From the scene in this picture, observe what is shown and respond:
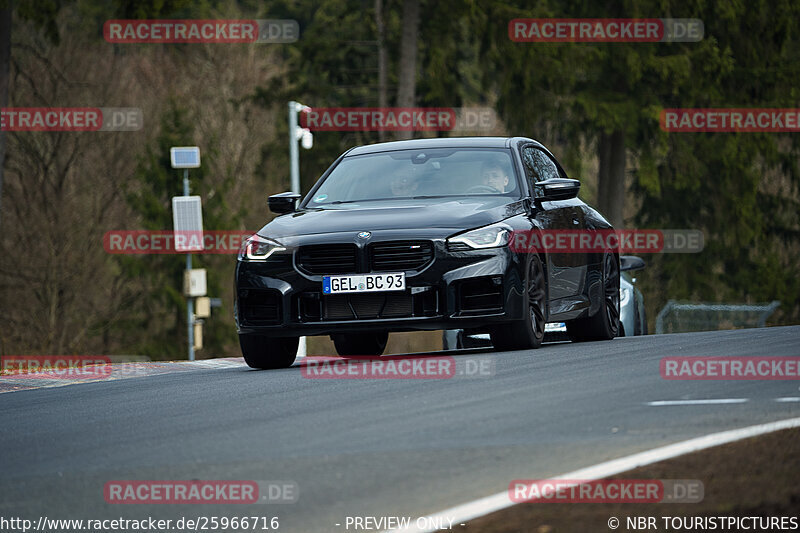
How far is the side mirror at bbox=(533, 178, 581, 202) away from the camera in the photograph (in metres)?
12.6

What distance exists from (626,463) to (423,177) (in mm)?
6676

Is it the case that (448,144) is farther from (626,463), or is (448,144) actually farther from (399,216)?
(626,463)

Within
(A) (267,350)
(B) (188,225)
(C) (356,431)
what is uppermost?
(C) (356,431)

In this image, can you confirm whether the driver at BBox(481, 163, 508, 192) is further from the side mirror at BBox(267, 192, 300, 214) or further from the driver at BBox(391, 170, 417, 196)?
the side mirror at BBox(267, 192, 300, 214)

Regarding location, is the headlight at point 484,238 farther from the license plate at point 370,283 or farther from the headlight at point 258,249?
the headlight at point 258,249

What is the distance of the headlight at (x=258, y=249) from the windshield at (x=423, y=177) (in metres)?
1.18

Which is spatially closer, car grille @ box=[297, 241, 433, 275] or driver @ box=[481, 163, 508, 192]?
car grille @ box=[297, 241, 433, 275]

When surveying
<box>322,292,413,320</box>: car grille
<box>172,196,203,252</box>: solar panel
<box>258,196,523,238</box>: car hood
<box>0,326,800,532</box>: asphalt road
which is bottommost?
<box>172,196,203,252</box>: solar panel

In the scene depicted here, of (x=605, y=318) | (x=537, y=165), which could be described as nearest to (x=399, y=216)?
(x=537, y=165)

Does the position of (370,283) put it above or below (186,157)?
below

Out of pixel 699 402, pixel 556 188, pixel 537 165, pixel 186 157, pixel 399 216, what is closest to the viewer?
pixel 699 402

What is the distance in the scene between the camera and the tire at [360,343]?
14.9 metres

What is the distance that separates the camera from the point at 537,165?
13.9 m

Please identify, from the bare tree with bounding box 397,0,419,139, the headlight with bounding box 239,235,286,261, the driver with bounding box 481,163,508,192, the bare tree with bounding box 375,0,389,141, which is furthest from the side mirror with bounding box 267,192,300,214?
the bare tree with bounding box 375,0,389,141
